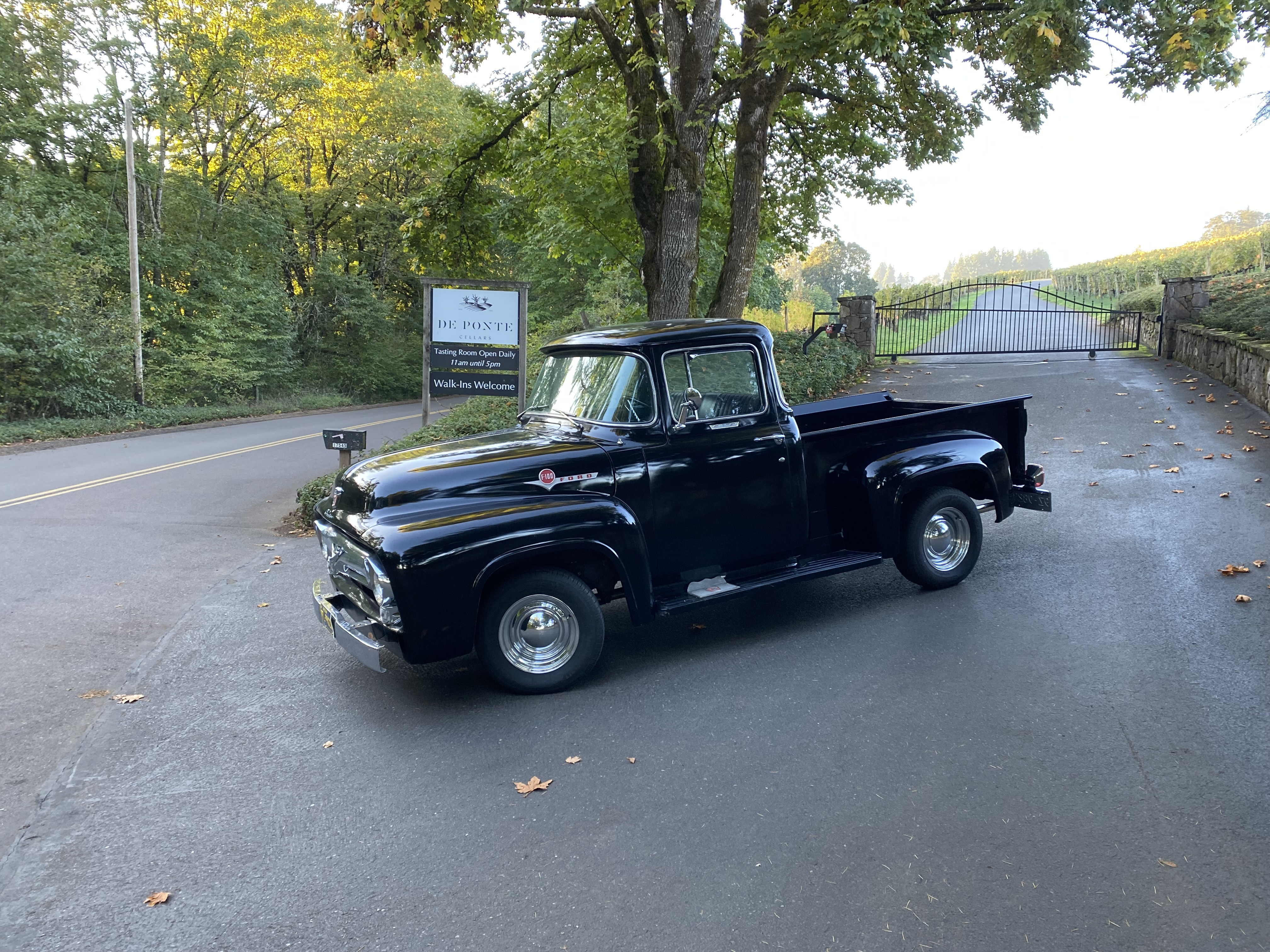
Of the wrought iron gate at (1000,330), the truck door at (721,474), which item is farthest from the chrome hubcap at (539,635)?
the wrought iron gate at (1000,330)

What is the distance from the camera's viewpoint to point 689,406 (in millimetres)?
5711

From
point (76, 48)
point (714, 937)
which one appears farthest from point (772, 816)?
point (76, 48)

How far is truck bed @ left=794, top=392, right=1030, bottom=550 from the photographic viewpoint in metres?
6.41

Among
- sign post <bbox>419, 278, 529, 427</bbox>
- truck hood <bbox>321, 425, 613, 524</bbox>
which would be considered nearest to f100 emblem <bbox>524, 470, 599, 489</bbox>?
truck hood <bbox>321, 425, 613, 524</bbox>

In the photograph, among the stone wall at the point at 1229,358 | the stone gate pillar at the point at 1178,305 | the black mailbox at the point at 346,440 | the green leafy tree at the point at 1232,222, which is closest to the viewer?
the black mailbox at the point at 346,440

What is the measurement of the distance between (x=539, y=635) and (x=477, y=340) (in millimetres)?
6815

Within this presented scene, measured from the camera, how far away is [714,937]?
3.15 meters

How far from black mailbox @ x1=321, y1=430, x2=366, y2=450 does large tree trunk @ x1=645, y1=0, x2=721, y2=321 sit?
15.2 feet

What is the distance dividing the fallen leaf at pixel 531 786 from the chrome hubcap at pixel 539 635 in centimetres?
101

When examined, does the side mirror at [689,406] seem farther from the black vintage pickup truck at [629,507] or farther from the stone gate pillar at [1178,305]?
the stone gate pillar at [1178,305]

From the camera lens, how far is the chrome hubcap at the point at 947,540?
681 cm

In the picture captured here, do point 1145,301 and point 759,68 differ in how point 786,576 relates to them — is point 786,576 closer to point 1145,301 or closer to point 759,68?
point 759,68

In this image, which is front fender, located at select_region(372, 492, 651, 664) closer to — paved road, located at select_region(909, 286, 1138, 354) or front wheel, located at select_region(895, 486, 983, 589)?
front wheel, located at select_region(895, 486, 983, 589)

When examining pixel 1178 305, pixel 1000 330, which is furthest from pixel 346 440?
pixel 1000 330
